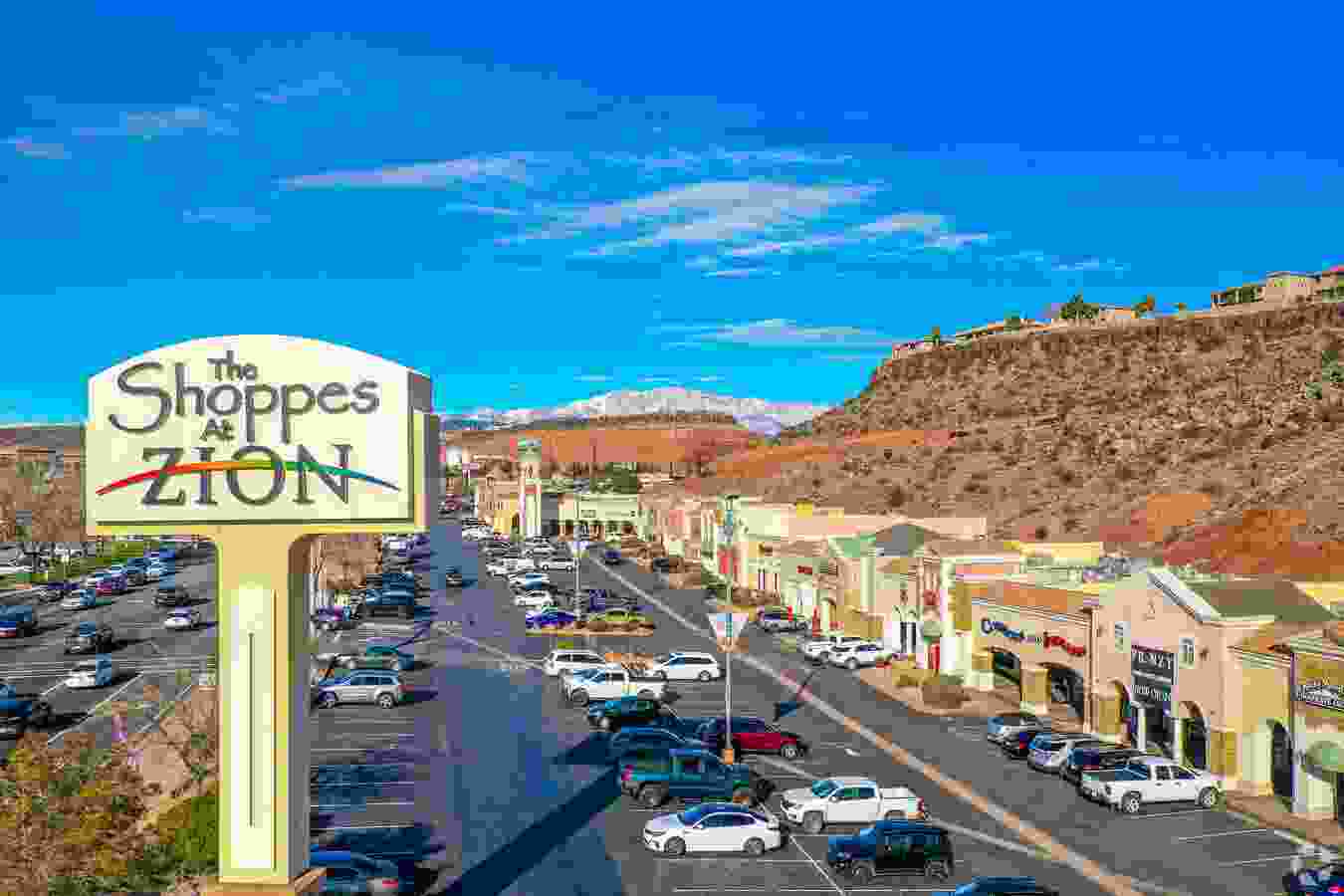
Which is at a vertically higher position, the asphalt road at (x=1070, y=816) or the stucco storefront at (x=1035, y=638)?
the stucco storefront at (x=1035, y=638)

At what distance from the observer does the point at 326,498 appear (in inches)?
740

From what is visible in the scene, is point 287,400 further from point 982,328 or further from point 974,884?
point 982,328

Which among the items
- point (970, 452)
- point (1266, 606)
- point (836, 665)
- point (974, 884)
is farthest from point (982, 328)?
point (974, 884)

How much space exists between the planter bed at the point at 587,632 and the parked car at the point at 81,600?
3222 cm

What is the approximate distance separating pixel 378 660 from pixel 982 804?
29.1 meters

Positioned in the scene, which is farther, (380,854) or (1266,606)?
(1266,606)

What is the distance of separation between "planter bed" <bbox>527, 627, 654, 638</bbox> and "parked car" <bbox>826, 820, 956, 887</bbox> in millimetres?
39760

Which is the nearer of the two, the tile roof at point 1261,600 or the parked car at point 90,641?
the tile roof at point 1261,600

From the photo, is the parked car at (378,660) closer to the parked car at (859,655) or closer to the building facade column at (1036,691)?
the parked car at (859,655)

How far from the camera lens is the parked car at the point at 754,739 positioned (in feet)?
130

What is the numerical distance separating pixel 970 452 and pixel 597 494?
45.6 m

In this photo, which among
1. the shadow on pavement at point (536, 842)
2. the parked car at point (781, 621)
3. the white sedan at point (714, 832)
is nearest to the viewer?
the shadow on pavement at point (536, 842)

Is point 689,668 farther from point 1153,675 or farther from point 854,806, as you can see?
point 854,806

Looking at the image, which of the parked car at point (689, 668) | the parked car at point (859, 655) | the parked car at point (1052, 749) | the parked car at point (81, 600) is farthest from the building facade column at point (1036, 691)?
the parked car at point (81, 600)
